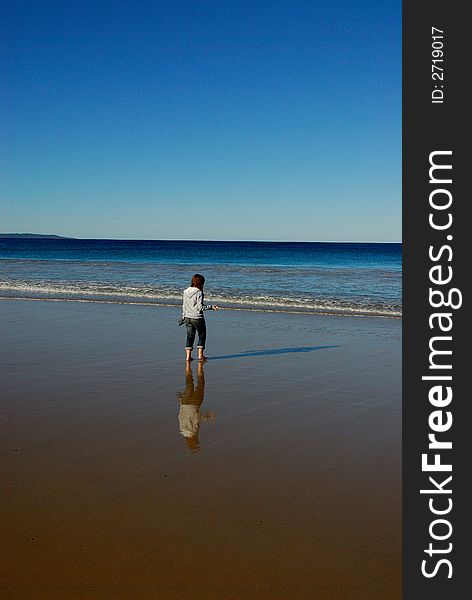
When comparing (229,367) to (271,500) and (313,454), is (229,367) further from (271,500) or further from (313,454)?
(271,500)

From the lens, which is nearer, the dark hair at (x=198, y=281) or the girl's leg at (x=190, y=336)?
the girl's leg at (x=190, y=336)

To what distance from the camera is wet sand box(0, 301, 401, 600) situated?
4.20 meters

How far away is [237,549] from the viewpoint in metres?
4.51

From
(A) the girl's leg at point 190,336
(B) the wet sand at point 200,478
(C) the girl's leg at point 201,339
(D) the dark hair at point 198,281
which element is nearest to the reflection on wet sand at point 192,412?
(B) the wet sand at point 200,478

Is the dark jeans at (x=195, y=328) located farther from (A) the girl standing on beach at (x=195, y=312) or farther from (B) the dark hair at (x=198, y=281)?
(B) the dark hair at (x=198, y=281)

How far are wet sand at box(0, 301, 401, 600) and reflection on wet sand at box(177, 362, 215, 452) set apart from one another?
0.03 metres

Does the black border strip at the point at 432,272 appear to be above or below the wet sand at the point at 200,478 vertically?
above

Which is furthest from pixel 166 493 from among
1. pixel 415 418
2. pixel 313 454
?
pixel 415 418

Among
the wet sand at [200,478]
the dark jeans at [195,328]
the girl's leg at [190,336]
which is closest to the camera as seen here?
the wet sand at [200,478]

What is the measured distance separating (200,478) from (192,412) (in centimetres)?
228

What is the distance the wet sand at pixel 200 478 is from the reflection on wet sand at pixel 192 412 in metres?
0.03

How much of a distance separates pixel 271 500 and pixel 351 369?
5.87 m

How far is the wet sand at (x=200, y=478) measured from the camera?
4203 millimetres

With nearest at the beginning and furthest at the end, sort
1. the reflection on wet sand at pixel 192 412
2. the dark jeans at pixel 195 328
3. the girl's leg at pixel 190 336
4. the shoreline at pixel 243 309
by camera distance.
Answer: the reflection on wet sand at pixel 192 412
the girl's leg at pixel 190 336
the dark jeans at pixel 195 328
the shoreline at pixel 243 309
